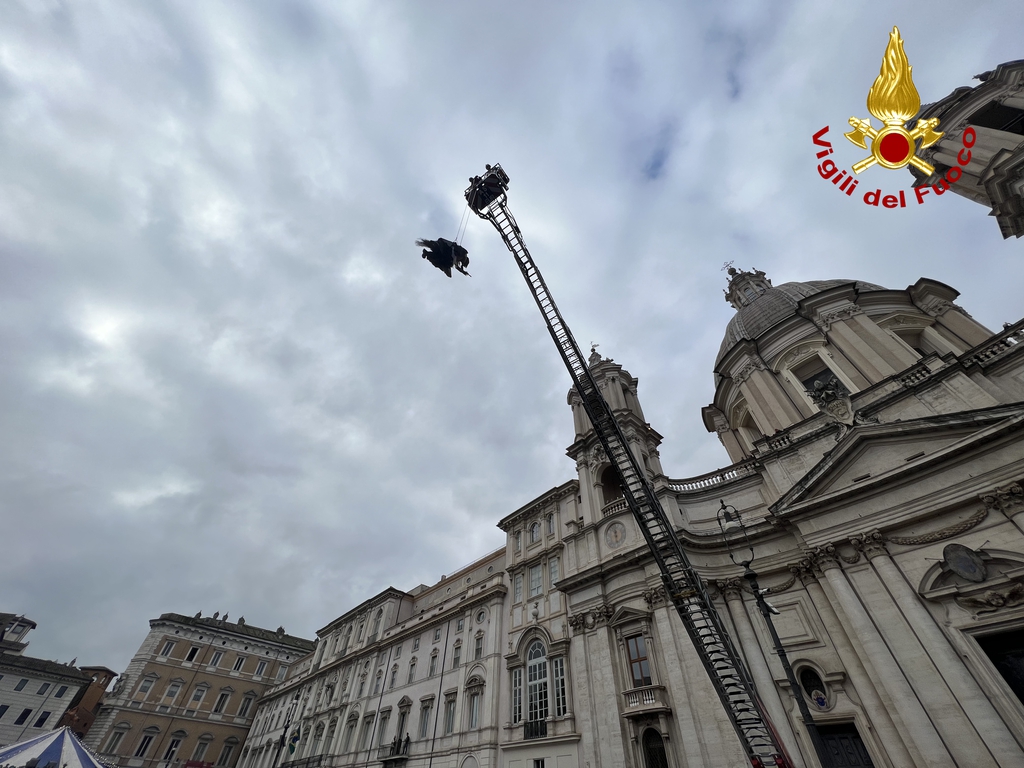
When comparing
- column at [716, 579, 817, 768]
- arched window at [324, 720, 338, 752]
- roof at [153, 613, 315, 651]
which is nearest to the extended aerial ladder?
column at [716, 579, 817, 768]

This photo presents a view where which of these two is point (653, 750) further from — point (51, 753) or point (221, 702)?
point (221, 702)

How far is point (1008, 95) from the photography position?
21.5m

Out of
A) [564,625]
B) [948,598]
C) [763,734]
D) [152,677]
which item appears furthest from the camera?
[152,677]

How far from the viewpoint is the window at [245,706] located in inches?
2109

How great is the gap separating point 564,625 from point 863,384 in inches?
813

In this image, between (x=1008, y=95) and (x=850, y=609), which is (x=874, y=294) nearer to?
(x=1008, y=95)

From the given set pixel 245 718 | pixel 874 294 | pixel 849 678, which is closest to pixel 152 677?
pixel 245 718

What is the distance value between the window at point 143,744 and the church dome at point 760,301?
66.1 meters

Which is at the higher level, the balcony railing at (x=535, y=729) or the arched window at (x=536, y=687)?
the arched window at (x=536, y=687)

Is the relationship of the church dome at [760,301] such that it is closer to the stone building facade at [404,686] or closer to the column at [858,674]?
the column at [858,674]

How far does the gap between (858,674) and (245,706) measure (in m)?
64.8

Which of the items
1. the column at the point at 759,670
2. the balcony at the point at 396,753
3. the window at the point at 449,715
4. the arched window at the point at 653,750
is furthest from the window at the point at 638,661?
the balcony at the point at 396,753

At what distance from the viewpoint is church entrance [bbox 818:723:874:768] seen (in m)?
15.0

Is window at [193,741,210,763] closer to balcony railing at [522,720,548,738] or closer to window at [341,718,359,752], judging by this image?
window at [341,718,359,752]
